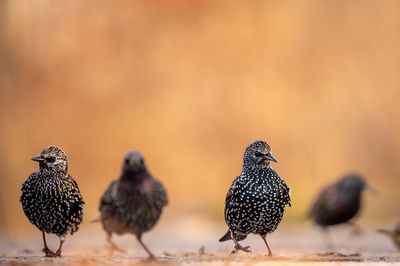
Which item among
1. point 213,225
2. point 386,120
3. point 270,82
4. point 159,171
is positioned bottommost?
point 213,225

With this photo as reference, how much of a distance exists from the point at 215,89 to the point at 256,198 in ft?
49.1

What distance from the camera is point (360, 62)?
20.6 metres

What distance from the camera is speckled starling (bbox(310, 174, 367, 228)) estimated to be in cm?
971

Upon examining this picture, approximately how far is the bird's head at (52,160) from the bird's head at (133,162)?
501mm

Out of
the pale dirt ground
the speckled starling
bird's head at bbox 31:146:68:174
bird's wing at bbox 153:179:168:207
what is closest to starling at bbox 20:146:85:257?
bird's head at bbox 31:146:68:174

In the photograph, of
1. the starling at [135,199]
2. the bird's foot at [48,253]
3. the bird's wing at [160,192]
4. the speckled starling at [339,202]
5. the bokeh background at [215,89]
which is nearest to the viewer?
the bird's foot at [48,253]

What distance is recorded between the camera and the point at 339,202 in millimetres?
9758

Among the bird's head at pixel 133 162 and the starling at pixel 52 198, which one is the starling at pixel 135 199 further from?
the starling at pixel 52 198

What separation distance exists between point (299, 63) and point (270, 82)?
109 cm

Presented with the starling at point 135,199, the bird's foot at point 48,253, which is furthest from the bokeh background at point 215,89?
the bird's foot at point 48,253

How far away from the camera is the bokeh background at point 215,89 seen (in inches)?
750

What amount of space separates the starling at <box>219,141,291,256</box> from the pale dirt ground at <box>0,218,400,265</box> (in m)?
0.27

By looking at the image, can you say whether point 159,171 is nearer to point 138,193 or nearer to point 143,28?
point 143,28

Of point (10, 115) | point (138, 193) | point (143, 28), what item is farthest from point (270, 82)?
point (138, 193)
